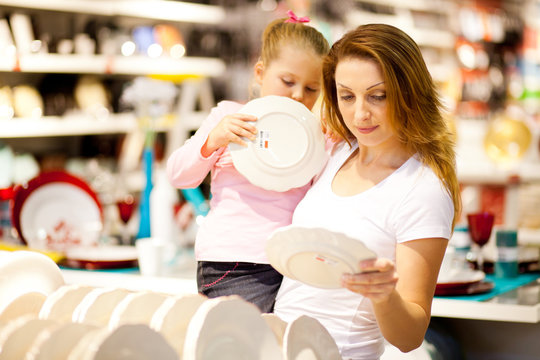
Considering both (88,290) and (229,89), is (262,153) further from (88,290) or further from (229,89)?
(229,89)

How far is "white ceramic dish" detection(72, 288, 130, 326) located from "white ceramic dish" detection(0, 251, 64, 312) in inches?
4.9

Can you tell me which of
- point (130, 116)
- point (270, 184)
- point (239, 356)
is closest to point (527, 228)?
point (130, 116)

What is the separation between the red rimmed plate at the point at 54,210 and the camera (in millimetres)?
2812

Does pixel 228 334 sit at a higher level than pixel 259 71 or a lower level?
lower

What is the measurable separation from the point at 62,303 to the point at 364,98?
0.74 meters

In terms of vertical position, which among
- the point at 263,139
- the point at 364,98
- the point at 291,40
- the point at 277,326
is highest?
the point at 291,40

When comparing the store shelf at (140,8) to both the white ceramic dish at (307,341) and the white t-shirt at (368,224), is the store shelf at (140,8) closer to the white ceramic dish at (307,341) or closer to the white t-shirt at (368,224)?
the white t-shirt at (368,224)

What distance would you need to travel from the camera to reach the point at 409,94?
153 cm

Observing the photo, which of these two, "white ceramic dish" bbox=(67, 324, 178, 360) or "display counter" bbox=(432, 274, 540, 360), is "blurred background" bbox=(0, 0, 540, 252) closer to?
"display counter" bbox=(432, 274, 540, 360)

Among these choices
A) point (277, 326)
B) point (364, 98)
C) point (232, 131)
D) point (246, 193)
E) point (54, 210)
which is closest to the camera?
point (277, 326)

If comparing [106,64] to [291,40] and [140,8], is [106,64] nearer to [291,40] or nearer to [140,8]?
[140,8]

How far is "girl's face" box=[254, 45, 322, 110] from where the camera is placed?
182cm

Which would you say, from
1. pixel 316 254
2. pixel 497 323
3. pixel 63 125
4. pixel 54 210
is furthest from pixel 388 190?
pixel 63 125

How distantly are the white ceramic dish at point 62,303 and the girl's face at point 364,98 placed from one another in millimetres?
671
